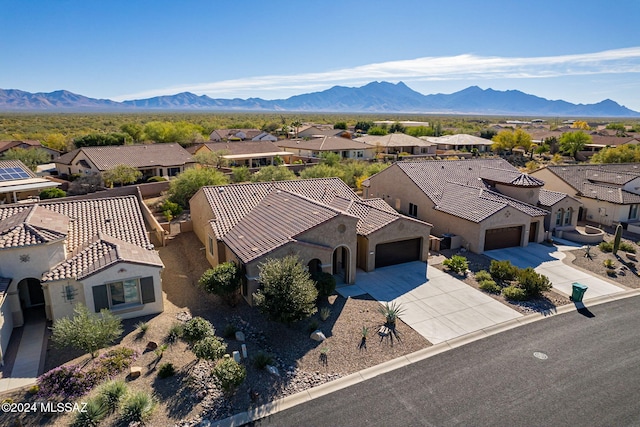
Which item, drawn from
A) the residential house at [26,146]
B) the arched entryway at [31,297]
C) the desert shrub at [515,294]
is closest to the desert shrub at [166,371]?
the arched entryway at [31,297]

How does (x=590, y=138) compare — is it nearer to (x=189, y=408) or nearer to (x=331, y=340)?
(x=331, y=340)

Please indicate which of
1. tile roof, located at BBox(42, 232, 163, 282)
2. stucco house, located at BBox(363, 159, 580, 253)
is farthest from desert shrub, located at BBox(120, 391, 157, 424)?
stucco house, located at BBox(363, 159, 580, 253)

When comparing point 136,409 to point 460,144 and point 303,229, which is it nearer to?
point 303,229

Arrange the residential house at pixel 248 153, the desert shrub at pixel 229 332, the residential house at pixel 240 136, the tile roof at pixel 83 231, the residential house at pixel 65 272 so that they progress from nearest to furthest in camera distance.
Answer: the desert shrub at pixel 229 332 → the residential house at pixel 65 272 → the tile roof at pixel 83 231 → the residential house at pixel 248 153 → the residential house at pixel 240 136

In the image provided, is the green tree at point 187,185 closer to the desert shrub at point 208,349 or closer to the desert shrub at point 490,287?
the desert shrub at point 208,349

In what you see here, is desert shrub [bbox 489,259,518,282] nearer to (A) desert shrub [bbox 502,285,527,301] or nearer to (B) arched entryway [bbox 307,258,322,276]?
(A) desert shrub [bbox 502,285,527,301]

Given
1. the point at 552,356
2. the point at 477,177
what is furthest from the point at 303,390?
the point at 477,177

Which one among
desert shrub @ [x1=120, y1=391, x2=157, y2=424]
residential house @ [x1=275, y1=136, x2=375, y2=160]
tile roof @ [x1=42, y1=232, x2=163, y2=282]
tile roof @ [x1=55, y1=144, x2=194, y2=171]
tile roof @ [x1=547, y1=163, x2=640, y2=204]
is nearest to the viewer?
desert shrub @ [x1=120, y1=391, x2=157, y2=424]
